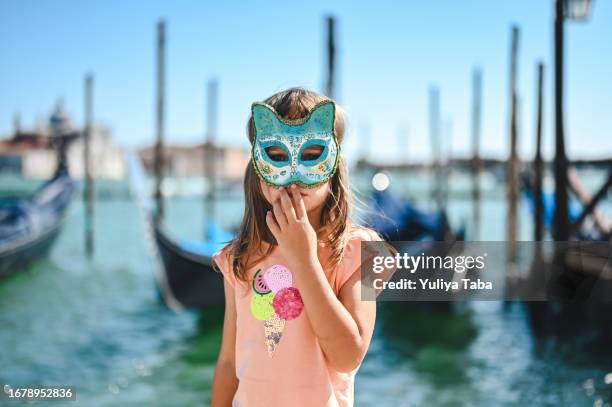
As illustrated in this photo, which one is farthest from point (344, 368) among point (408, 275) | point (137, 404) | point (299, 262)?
point (137, 404)

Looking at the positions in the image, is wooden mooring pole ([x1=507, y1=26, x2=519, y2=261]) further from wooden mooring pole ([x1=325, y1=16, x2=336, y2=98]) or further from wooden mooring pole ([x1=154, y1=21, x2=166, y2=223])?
wooden mooring pole ([x1=154, y1=21, x2=166, y2=223])

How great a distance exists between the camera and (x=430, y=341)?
762cm

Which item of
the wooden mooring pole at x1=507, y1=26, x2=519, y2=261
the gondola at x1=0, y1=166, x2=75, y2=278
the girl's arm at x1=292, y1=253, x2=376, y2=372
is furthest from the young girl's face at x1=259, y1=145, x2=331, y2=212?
the gondola at x1=0, y1=166, x2=75, y2=278

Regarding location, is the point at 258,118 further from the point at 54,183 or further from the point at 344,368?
the point at 54,183

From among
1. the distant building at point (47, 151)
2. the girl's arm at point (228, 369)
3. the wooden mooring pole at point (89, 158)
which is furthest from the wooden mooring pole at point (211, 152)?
the distant building at point (47, 151)

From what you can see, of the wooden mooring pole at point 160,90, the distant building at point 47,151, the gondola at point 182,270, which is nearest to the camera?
the gondola at point 182,270

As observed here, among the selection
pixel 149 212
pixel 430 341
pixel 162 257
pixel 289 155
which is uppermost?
pixel 289 155

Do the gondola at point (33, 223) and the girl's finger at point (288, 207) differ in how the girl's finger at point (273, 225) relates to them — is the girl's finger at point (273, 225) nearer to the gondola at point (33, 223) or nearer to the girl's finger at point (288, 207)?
the girl's finger at point (288, 207)

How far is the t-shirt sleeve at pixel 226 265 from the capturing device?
3.51 ft

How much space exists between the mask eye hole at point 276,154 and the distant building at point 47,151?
4880 centimetres

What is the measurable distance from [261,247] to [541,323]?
7.01 m

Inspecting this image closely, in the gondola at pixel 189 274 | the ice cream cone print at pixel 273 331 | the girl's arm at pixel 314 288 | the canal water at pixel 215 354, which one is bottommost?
the canal water at pixel 215 354

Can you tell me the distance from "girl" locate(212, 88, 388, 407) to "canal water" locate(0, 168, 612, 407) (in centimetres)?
468

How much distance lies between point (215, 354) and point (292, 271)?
6751mm
